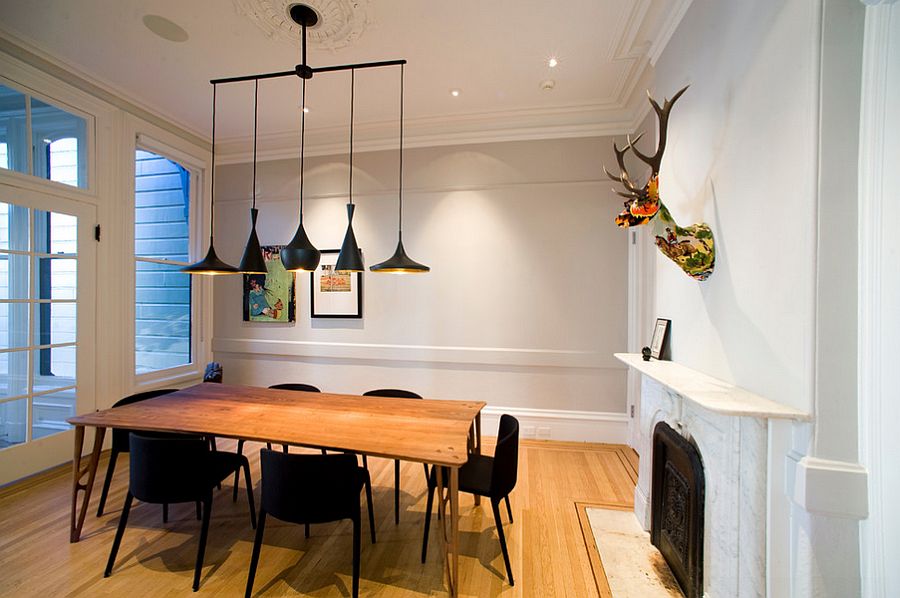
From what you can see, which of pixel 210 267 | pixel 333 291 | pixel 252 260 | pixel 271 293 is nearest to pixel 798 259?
pixel 252 260

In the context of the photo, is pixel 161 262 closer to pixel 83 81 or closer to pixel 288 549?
pixel 83 81

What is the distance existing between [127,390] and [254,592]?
2.77 meters

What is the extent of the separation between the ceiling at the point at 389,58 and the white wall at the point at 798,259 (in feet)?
3.70

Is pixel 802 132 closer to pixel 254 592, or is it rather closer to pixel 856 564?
pixel 856 564

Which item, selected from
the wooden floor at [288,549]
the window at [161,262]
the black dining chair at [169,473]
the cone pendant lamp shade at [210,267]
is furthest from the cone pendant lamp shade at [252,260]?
the window at [161,262]

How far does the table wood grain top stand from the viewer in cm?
166

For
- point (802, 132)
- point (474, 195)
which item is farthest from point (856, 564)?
point (474, 195)

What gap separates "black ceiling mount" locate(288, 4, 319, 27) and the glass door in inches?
98.8

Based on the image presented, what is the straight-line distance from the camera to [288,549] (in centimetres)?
197

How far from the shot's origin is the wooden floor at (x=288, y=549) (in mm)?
1711

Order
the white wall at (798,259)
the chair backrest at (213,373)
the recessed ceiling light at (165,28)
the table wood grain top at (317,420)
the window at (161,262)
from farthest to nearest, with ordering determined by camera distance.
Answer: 1. the chair backrest at (213,373)
2. the window at (161,262)
3. the recessed ceiling light at (165,28)
4. the table wood grain top at (317,420)
5. the white wall at (798,259)

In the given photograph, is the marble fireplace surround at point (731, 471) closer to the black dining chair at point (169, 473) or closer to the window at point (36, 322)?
the black dining chair at point (169, 473)

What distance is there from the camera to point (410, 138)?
12.0ft

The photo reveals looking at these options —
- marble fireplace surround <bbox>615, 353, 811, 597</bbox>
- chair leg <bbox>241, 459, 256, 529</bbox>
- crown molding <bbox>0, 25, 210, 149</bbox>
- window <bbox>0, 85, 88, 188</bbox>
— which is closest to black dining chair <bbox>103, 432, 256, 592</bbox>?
chair leg <bbox>241, 459, 256, 529</bbox>
